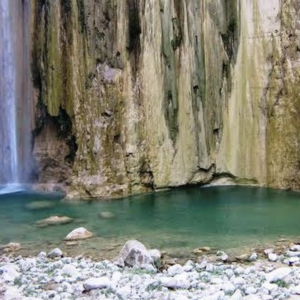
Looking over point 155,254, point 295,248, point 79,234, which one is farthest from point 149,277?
point 79,234

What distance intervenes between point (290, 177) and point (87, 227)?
6.82m

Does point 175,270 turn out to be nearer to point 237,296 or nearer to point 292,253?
point 237,296

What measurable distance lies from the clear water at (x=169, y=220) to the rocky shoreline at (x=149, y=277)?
0.84 m

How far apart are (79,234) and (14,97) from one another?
8113 millimetres

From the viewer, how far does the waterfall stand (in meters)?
17.4

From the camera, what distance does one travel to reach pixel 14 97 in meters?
17.5

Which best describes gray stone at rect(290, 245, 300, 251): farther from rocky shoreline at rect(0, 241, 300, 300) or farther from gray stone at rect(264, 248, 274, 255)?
gray stone at rect(264, 248, 274, 255)

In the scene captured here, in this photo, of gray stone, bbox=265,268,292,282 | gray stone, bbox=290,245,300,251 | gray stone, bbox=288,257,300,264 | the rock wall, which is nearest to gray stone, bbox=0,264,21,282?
gray stone, bbox=265,268,292,282

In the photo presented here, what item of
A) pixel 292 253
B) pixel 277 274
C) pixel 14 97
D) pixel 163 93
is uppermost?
pixel 14 97

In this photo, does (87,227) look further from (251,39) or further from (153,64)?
(251,39)

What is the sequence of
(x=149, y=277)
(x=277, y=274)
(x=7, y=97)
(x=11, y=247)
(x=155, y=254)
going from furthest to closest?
(x=7, y=97)
(x=11, y=247)
(x=155, y=254)
(x=149, y=277)
(x=277, y=274)

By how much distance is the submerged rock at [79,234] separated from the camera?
34.3ft

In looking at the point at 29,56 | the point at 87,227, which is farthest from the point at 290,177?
the point at 29,56

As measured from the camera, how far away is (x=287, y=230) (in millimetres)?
10750
